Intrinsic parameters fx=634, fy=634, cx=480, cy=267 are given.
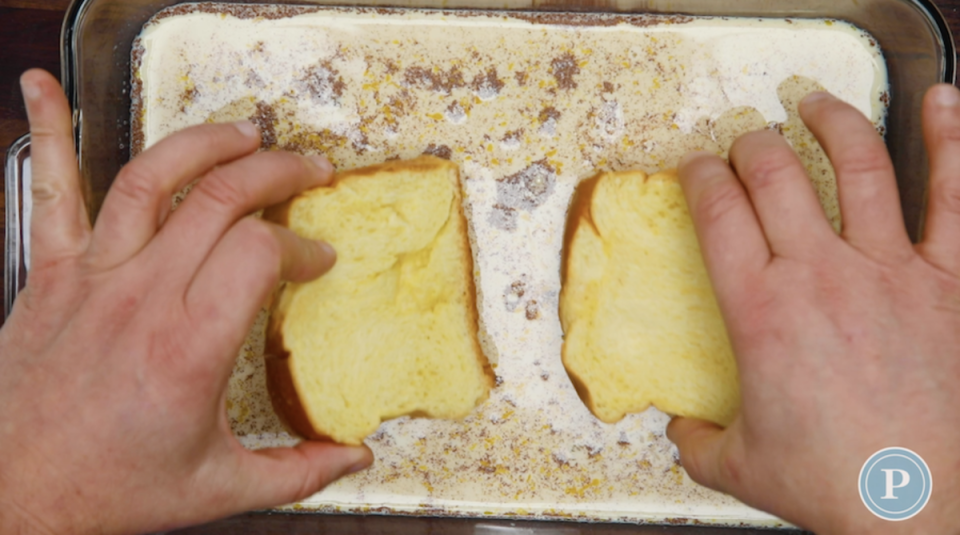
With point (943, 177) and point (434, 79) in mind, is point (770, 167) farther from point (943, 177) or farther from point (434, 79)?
point (434, 79)

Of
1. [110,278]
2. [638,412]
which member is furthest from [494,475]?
[110,278]

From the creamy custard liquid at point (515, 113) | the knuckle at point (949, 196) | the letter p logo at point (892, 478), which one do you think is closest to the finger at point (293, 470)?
the creamy custard liquid at point (515, 113)

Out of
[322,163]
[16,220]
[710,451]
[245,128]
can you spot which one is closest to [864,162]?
[710,451]

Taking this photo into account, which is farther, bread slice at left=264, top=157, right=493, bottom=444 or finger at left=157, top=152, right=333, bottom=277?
bread slice at left=264, top=157, right=493, bottom=444

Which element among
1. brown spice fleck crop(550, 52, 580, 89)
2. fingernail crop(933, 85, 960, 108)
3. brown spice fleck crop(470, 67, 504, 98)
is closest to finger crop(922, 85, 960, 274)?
fingernail crop(933, 85, 960, 108)

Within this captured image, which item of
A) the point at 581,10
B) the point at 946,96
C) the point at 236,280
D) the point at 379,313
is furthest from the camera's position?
the point at 581,10

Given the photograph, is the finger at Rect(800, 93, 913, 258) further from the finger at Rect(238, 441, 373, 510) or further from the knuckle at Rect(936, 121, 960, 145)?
the finger at Rect(238, 441, 373, 510)

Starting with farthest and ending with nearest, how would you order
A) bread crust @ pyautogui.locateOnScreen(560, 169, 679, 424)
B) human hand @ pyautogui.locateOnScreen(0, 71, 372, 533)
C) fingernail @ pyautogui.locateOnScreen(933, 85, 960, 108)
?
bread crust @ pyautogui.locateOnScreen(560, 169, 679, 424) → fingernail @ pyautogui.locateOnScreen(933, 85, 960, 108) → human hand @ pyautogui.locateOnScreen(0, 71, 372, 533)
